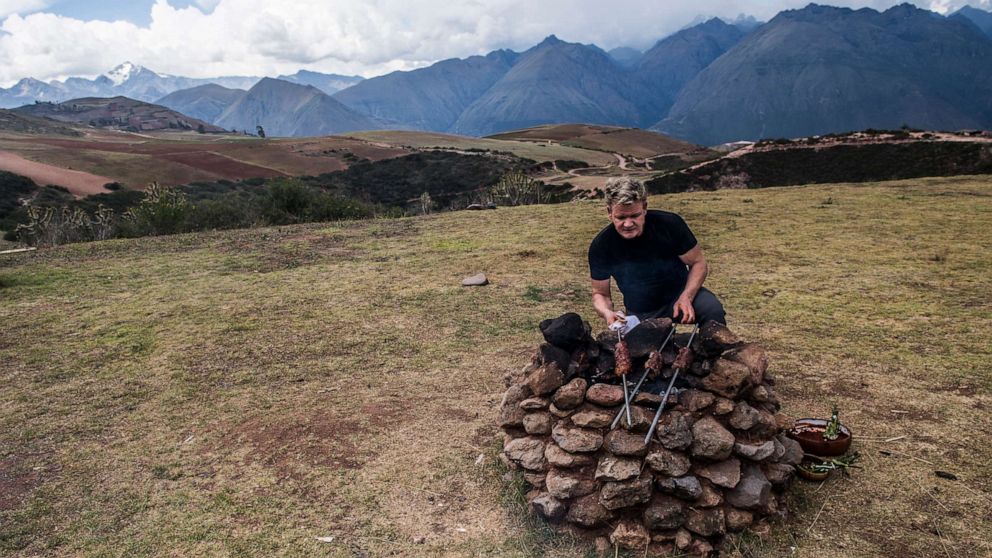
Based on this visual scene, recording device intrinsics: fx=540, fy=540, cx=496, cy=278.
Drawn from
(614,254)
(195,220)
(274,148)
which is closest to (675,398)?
(614,254)

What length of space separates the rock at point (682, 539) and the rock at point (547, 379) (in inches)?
52.0

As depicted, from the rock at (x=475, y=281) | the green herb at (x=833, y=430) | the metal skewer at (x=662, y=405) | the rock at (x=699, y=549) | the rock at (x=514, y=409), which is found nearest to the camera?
the rock at (x=699, y=549)

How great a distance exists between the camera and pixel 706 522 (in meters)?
3.63

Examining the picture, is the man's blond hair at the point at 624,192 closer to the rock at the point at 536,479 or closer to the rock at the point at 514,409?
the rock at the point at 514,409

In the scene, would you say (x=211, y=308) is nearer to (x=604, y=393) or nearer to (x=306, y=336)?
(x=306, y=336)

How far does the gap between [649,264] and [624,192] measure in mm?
782

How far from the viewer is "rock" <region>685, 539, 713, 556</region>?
358 cm

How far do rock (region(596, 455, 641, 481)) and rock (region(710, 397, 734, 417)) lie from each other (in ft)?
2.29

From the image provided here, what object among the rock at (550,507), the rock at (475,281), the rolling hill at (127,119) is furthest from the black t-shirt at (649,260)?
the rolling hill at (127,119)

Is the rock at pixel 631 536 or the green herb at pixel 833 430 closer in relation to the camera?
the rock at pixel 631 536

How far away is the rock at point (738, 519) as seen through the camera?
12.1ft

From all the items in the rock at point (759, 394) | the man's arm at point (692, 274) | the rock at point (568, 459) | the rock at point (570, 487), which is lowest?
the rock at point (570, 487)

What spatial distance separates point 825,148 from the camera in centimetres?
4128

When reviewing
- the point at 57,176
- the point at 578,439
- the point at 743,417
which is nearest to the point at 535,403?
the point at 578,439
